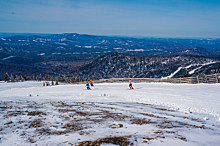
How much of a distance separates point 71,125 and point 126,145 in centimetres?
307

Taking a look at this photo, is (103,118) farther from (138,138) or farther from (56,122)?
(138,138)

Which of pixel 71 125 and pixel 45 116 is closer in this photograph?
pixel 71 125

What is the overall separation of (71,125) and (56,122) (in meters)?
0.89

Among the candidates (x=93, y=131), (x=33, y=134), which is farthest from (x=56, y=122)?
(x=93, y=131)

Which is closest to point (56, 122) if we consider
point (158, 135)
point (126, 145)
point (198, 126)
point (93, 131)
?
point (93, 131)

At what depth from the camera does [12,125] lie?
26.0ft

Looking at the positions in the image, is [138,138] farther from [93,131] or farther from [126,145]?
[93,131]

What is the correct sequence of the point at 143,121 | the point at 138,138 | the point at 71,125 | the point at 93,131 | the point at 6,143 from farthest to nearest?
the point at 143,121
the point at 71,125
the point at 93,131
the point at 138,138
the point at 6,143

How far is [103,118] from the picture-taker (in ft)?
31.5

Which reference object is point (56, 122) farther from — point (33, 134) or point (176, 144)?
point (176, 144)

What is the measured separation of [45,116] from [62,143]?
12.4 feet

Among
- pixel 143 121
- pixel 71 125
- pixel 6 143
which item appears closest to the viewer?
pixel 6 143

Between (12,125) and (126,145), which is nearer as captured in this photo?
(126,145)

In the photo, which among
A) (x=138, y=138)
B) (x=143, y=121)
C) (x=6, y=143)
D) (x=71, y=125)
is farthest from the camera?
(x=143, y=121)
